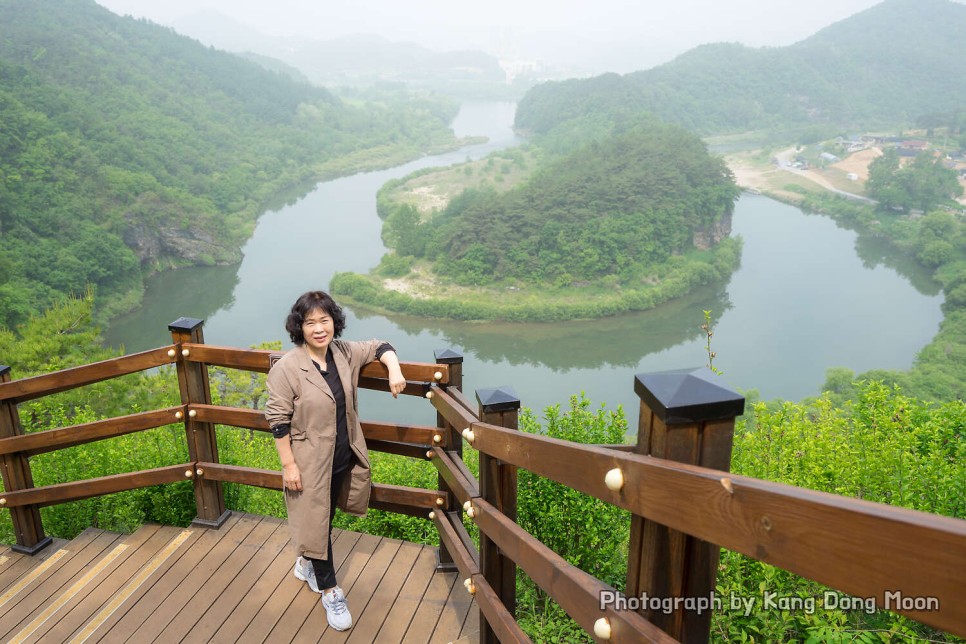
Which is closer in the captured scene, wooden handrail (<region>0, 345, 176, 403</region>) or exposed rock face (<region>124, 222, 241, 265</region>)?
wooden handrail (<region>0, 345, 176, 403</region>)

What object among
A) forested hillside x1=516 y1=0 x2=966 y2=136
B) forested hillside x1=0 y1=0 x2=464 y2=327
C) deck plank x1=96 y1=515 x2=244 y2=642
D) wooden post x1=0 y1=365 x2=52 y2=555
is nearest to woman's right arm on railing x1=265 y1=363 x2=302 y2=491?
deck plank x1=96 y1=515 x2=244 y2=642

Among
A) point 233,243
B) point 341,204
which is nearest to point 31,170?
point 233,243

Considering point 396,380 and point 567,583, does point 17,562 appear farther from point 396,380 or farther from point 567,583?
point 567,583

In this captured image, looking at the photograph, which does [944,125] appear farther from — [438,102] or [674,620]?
[674,620]

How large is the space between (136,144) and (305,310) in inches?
2641

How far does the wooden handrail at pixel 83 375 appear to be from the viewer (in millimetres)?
2898

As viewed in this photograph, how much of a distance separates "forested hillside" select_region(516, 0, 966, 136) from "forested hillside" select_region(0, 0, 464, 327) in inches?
785

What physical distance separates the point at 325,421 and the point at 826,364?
35701 millimetres

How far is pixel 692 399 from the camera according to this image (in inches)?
40.1

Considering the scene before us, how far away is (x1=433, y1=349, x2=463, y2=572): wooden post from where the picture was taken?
2.50m

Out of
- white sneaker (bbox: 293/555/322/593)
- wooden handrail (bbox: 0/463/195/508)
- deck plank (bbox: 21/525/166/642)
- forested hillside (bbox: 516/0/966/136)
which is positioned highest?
forested hillside (bbox: 516/0/966/136)

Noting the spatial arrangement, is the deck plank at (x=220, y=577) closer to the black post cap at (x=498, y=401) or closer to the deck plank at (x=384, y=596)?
the deck plank at (x=384, y=596)

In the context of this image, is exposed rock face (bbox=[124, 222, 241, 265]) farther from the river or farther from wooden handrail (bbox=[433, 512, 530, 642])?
wooden handrail (bbox=[433, 512, 530, 642])

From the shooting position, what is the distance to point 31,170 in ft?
154
